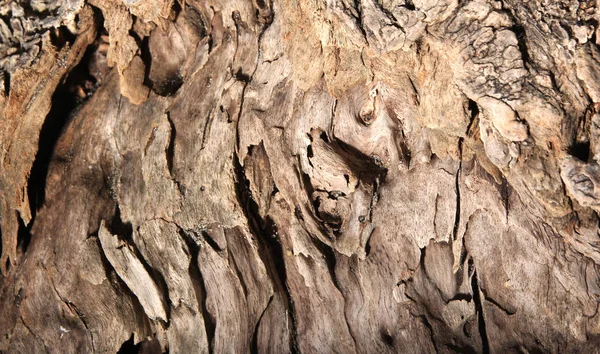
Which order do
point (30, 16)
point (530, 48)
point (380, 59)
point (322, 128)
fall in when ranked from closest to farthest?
point (530, 48) → point (380, 59) → point (322, 128) → point (30, 16)

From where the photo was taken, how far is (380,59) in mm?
1854

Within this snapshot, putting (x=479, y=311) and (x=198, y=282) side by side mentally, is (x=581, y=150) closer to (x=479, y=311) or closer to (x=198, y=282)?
(x=479, y=311)

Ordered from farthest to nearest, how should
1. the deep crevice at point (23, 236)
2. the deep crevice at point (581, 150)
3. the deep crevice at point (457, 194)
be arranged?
the deep crevice at point (23, 236) < the deep crevice at point (457, 194) < the deep crevice at point (581, 150)

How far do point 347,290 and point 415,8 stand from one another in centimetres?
111

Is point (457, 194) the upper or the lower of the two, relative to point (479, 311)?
upper

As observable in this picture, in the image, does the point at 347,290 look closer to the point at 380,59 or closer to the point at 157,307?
the point at 157,307

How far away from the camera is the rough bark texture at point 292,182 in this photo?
5.64ft

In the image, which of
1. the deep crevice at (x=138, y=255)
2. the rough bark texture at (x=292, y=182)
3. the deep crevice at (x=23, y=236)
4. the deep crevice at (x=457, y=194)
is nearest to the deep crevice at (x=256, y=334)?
the rough bark texture at (x=292, y=182)

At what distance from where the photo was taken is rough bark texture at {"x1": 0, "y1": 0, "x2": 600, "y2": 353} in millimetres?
1720

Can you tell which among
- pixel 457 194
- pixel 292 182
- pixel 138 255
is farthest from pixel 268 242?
pixel 457 194

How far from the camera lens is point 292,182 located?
1969mm

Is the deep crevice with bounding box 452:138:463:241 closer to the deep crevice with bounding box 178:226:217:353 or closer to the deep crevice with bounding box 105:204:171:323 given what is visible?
the deep crevice with bounding box 178:226:217:353

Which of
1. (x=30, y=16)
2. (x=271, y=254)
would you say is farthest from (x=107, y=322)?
(x=30, y=16)

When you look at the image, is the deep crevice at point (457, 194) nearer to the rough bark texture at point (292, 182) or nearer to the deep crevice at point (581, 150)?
the rough bark texture at point (292, 182)
